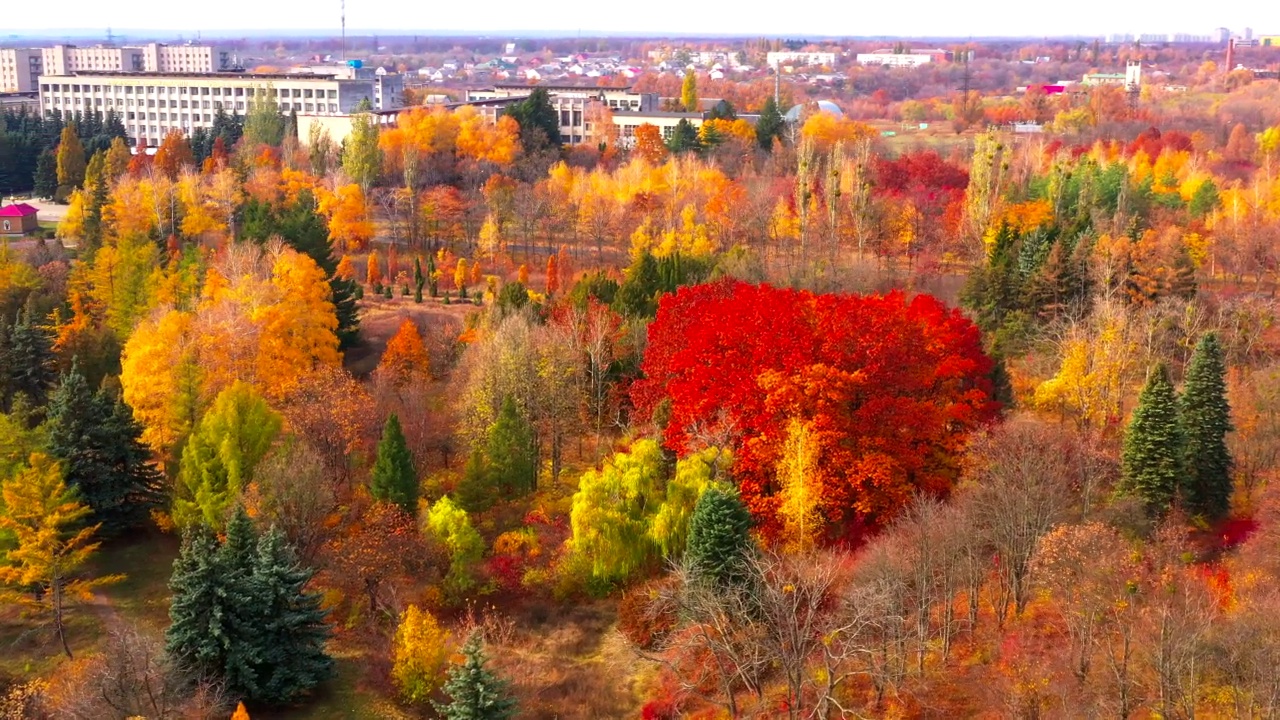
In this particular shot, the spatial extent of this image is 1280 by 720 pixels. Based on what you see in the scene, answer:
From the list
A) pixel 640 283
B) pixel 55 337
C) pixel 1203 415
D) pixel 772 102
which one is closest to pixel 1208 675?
pixel 1203 415

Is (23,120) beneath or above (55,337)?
above

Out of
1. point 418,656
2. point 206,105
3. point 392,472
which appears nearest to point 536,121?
point 206,105

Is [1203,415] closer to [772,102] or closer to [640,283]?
[640,283]

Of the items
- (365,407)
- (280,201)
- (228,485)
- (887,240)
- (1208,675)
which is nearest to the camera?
(1208,675)

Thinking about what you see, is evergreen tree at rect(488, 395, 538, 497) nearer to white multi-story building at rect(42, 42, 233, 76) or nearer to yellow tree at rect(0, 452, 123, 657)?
yellow tree at rect(0, 452, 123, 657)

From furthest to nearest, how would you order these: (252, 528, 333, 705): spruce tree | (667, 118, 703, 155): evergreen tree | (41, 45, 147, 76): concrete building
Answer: (41, 45, 147, 76): concrete building, (667, 118, 703, 155): evergreen tree, (252, 528, 333, 705): spruce tree

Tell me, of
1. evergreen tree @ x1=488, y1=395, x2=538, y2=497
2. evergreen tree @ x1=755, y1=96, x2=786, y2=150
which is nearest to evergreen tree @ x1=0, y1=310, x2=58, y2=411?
evergreen tree @ x1=488, y1=395, x2=538, y2=497
